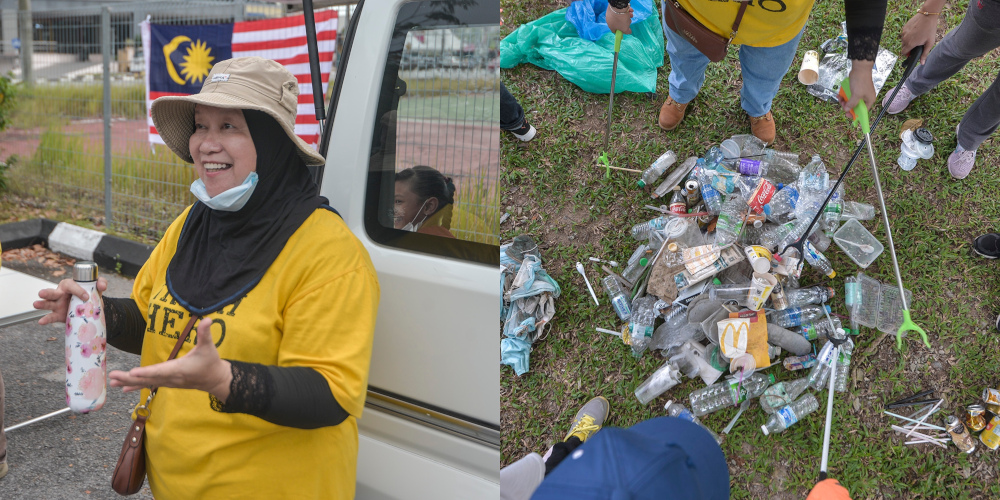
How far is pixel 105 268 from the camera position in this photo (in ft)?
17.1

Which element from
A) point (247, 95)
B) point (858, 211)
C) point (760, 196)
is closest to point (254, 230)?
point (247, 95)

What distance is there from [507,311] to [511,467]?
35.0 inches

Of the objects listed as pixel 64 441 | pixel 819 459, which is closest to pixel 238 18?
pixel 64 441

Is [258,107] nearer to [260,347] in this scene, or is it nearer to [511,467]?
[260,347]

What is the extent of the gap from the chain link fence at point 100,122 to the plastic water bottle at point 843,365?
4.78 meters

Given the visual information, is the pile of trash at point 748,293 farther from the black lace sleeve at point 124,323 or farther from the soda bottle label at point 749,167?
the black lace sleeve at point 124,323

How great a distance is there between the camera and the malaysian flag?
387 cm

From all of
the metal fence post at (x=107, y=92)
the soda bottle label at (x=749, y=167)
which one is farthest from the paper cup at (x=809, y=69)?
the metal fence post at (x=107, y=92)

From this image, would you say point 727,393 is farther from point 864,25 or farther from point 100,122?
point 100,122

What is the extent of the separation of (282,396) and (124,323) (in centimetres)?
82

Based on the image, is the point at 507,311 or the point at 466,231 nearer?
the point at 466,231

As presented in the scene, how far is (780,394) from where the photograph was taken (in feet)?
10.3

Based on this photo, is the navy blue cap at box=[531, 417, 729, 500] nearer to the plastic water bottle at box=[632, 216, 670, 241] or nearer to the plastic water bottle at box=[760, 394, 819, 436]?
the plastic water bottle at box=[760, 394, 819, 436]

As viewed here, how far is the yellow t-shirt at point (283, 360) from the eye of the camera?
1.48 metres
